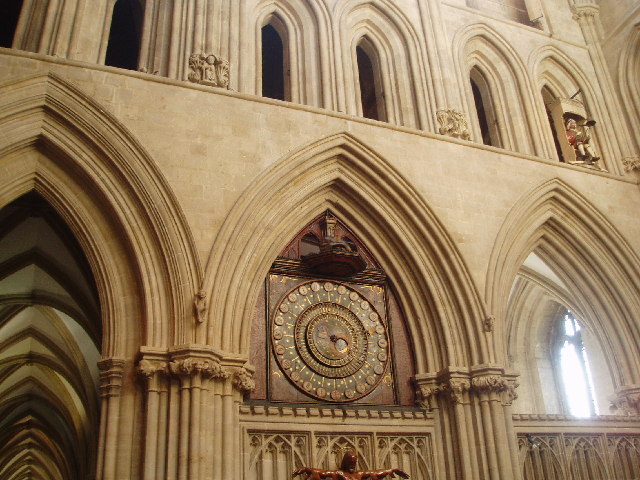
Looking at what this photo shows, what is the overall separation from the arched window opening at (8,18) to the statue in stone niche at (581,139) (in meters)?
9.24

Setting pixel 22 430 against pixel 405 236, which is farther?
pixel 22 430

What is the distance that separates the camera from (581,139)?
440 inches

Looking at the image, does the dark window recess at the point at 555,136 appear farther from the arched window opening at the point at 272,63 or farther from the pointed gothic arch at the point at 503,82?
the arched window opening at the point at 272,63

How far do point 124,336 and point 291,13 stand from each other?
5.79 m

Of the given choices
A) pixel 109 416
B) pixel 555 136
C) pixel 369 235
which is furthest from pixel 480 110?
pixel 109 416

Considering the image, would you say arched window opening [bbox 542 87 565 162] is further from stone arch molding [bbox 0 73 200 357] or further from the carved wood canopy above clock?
stone arch molding [bbox 0 73 200 357]

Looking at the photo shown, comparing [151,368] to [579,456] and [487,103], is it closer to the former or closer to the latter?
[579,456]

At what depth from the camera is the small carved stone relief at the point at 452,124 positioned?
32.5 feet

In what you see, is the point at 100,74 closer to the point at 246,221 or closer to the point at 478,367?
the point at 246,221

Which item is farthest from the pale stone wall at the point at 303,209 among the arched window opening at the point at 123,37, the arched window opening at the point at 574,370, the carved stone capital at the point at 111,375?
the arched window opening at the point at 574,370

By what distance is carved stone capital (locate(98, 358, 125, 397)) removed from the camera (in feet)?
22.2

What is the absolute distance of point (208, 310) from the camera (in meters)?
7.15

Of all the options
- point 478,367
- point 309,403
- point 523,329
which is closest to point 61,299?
point 309,403

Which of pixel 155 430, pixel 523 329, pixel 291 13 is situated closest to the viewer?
pixel 155 430
